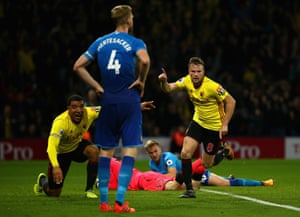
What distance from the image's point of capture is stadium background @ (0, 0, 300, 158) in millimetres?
23266

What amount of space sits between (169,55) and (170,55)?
30 millimetres

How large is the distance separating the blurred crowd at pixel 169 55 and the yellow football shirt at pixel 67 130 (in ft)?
35.0

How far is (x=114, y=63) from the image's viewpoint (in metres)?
9.15

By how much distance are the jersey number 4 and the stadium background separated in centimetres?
1350

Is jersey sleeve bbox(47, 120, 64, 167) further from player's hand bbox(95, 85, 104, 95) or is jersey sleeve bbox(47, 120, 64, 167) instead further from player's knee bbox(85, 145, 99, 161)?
player's hand bbox(95, 85, 104, 95)

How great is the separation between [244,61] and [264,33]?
56.2 inches

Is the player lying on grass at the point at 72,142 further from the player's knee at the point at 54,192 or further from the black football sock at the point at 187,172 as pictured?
the black football sock at the point at 187,172

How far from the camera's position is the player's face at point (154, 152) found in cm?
1368

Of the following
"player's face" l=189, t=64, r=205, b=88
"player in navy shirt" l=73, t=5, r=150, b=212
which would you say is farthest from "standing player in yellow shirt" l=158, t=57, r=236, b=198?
"player in navy shirt" l=73, t=5, r=150, b=212

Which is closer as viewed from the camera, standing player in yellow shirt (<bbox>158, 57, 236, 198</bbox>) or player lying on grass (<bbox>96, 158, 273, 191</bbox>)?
standing player in yellow shirt (<bbox>158, 57, 236, 198</bbox>)

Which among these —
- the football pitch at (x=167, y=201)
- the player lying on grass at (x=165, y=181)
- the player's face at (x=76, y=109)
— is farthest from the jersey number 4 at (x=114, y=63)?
the player lying on grass at (x=165, y=181)

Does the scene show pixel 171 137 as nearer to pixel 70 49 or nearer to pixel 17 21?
pixel 70 49

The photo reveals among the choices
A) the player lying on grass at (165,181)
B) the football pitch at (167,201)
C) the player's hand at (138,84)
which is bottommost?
the football pitch at (167,201)

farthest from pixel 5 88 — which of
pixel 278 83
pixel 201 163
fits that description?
pixel 201 163
